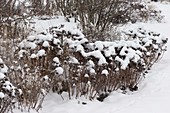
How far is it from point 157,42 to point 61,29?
183 centimetres

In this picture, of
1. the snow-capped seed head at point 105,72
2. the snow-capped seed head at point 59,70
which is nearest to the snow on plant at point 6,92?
the snow-capped seed head at point 59,70

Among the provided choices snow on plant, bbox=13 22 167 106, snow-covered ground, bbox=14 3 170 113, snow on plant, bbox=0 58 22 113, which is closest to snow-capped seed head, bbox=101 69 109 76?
snow on plant, bbox=13 22 167 106

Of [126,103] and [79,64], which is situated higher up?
[79,64]

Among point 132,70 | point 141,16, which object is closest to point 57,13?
point 141,16

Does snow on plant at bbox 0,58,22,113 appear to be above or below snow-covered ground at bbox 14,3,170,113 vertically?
above

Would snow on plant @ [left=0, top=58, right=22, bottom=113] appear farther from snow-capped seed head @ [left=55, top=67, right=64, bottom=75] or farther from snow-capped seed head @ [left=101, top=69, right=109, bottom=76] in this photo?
snow-capped seed head @ [left=101, top=69, right=109, bottom=76]

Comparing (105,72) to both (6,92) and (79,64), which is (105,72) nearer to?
(79,64)

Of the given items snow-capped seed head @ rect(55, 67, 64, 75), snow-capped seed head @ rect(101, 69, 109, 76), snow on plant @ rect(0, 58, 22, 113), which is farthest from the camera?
snow-capped seed head @ rect(101, 69, 109, 76)

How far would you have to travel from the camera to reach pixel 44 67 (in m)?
5.11

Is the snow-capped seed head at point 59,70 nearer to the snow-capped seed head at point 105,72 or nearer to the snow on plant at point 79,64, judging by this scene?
the snow on plant at point 79,64

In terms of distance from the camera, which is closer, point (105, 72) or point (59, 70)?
point (59, 70)

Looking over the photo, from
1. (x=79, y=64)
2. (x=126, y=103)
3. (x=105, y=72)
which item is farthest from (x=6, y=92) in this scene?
(x=126, y=103)

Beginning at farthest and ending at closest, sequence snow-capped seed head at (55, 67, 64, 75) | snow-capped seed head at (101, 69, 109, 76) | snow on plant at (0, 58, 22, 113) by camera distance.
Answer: snow-capped seed head at (101, 69, 109, 76)
snow-capped seed head at (55, 67, 64, 75)
snow on plant at (0, 58, 22, 113)

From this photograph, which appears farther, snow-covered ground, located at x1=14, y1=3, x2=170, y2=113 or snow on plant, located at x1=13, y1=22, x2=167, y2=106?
snow on plant, located at x1=13, y1=22, x2=167, y2=106
